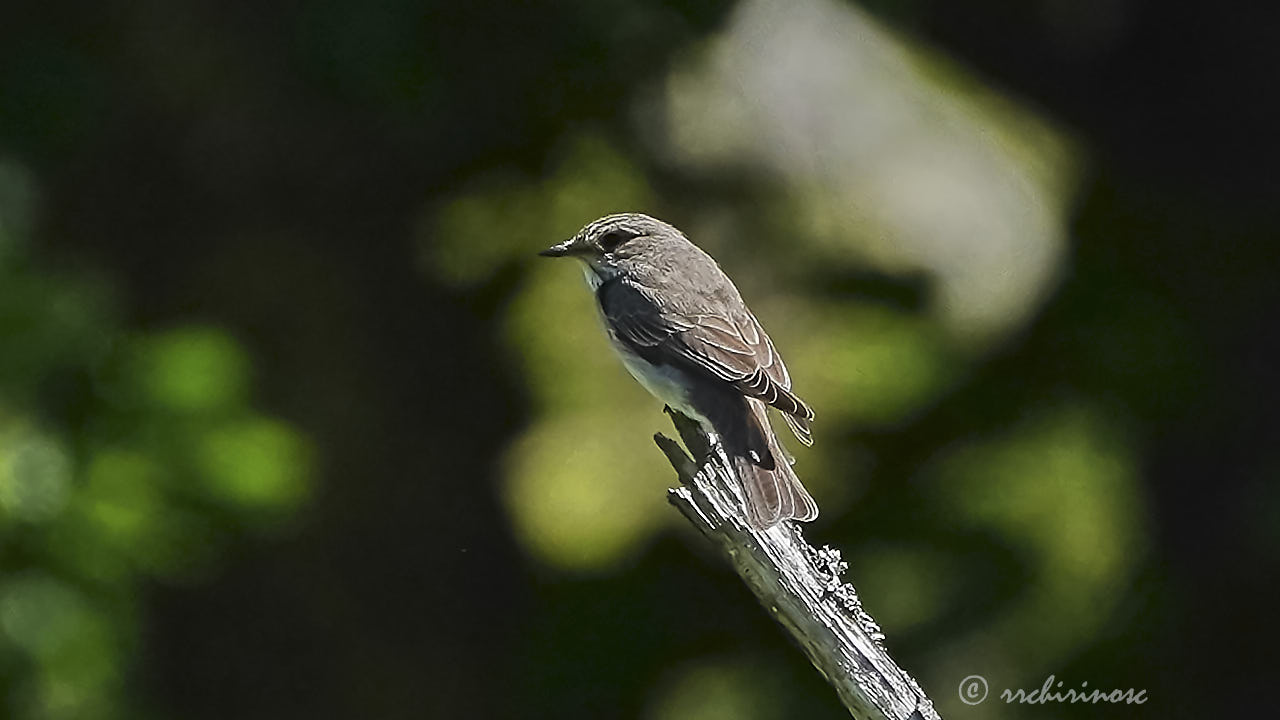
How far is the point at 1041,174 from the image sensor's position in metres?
5.98

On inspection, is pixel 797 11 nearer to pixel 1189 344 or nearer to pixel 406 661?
pixel 1189 344

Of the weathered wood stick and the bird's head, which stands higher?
the weathered wood stick

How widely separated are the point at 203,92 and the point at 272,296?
947mm

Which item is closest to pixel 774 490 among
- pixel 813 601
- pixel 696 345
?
pixel 696 345

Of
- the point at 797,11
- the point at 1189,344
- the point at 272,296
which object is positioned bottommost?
the point at 272,296

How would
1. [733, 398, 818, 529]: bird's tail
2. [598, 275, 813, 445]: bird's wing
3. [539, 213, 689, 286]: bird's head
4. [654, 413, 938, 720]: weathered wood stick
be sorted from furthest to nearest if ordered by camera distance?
[539, 213, 689, 286]: bird's head
[598, 275, 813, 445]: bird's wing
[733, 398, 818, 529]: bird's tail
[654, 413, 938, 720]: weathered wood stick

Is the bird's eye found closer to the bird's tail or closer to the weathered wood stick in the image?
the bird's tail

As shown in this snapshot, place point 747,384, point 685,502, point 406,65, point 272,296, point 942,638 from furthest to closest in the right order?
point 272,296, point 406,65, point 942,638, point 747,384, point 685,502

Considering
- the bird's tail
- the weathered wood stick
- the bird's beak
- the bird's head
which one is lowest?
the bird's beak

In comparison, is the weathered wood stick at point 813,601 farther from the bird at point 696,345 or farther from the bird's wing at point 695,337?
the bird's wing at point 695,337

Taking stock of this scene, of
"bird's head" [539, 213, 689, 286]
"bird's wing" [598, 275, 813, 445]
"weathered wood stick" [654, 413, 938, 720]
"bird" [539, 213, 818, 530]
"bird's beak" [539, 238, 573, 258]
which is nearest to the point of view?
"weathered wood stick" [654, 413, 938, 720]

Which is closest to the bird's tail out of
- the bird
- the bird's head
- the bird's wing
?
the bird

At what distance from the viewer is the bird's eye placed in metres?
4.30

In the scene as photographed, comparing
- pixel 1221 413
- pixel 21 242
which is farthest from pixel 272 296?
pixel 1221 413
